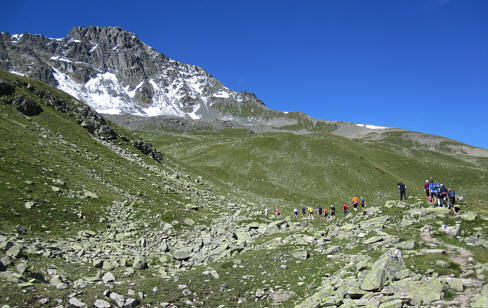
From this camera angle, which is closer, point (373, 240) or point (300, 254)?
point (373, 240)

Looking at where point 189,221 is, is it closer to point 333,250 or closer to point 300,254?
point 300,254

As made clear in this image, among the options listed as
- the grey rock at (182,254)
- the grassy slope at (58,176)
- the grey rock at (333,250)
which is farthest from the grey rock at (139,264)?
the grey rock at (333,250)

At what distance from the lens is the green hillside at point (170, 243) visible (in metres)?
12.9

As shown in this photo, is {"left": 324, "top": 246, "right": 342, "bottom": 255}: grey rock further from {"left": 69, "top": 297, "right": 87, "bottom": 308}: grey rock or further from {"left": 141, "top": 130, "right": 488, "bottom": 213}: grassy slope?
{"left": 141, "top": 130, "right": 488, "bottom": 213}: grassy slope

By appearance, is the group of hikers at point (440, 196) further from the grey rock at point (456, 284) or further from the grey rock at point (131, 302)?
the grey rock at point (131, 302)

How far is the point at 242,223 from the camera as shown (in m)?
29.2

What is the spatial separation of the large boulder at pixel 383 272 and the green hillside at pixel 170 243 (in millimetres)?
52

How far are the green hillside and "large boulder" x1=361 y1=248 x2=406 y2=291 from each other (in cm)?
5

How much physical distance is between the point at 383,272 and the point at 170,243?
735 inches

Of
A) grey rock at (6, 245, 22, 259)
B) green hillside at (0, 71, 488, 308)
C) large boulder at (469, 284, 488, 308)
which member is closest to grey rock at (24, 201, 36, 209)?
green hillside at (0, 71, 488, 308)

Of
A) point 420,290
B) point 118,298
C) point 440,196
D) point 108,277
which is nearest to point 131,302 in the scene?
point 118,298

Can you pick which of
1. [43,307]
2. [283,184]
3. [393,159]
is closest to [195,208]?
[43,307]

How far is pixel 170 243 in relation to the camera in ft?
84.7

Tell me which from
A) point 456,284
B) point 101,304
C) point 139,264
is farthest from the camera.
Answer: point 139,264
